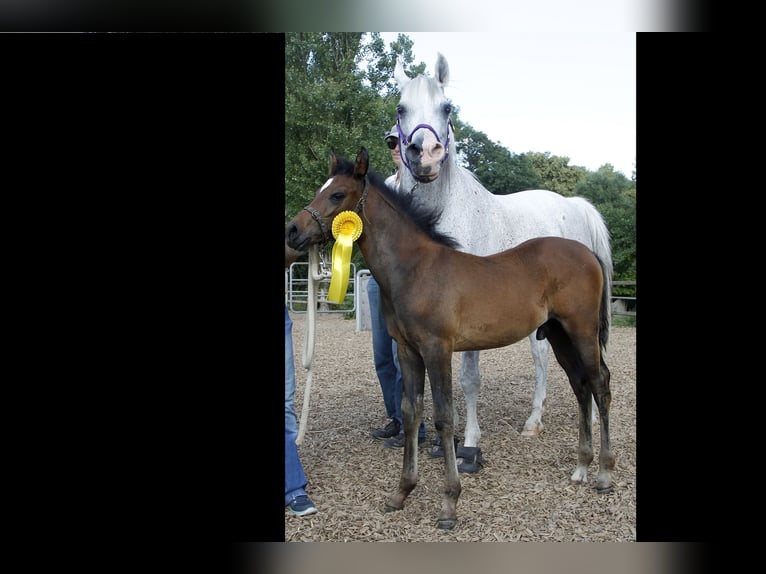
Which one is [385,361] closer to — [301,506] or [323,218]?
[301,506]

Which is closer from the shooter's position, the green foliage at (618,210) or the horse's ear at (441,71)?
the horse's ear at (441,71)

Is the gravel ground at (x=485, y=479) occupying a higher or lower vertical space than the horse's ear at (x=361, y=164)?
lower

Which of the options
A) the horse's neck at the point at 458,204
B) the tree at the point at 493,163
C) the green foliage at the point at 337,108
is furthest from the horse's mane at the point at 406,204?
the tree at the point at 493,163

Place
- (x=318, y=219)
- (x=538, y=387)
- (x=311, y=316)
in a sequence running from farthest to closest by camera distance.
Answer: (x=538, y=387), (x=311, y=316), (x=318, y=219)

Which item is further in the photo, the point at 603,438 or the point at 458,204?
the point at 458,204

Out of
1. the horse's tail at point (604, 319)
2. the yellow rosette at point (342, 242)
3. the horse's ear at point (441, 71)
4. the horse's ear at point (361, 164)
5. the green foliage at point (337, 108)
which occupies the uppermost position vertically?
the green foliage at point (337, 108)

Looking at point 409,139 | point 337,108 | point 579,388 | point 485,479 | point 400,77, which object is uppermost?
point 337,108

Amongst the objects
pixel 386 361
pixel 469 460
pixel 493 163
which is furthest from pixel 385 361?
pixel 493 163

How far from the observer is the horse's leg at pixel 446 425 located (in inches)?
123

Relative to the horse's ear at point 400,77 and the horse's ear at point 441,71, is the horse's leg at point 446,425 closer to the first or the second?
the horse's ear at point 441,71

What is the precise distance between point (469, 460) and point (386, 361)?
1.14 m

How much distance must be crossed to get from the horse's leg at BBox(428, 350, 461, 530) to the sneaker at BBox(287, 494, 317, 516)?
790mm

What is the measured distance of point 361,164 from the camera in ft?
10.3

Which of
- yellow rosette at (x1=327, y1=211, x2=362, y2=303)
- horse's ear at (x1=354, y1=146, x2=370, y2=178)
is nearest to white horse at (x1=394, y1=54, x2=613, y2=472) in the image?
horse's ear at (x1=354, y1=146, x2=370, y2=178)
